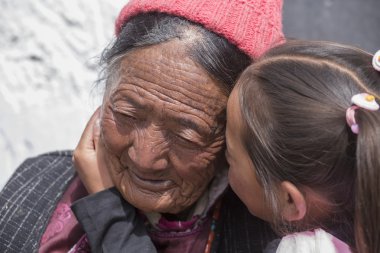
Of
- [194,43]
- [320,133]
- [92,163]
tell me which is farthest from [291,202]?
[92,163]

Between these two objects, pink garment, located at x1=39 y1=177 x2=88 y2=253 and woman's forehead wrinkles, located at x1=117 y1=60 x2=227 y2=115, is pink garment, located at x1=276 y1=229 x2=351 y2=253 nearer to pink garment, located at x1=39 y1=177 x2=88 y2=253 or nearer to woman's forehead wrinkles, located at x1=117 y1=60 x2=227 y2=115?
woman's forehead wrinkles, located at x1=117 y1=60 x2=227 y2=115

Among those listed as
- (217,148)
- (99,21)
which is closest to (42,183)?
(217,148)

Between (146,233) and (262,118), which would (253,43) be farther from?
(146,233)

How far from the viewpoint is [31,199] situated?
255 centimetres

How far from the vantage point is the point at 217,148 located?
226cm

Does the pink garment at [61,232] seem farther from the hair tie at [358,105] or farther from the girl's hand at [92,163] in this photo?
the hair tie at [358,105]

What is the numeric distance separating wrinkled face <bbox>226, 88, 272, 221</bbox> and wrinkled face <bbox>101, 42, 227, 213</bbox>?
5.0 inches

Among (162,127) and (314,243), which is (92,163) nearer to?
(162,127)

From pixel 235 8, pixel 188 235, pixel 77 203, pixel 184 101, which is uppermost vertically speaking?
pixel 235 8

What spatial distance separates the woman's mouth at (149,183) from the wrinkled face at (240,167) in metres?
0.27

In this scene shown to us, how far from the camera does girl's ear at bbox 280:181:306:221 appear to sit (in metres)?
1.89

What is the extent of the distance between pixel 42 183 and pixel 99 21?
1.83m

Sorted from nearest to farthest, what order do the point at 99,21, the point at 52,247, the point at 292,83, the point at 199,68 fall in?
the point at 292,83
the point at 199,68
the point at 52,247
the point at 99,21

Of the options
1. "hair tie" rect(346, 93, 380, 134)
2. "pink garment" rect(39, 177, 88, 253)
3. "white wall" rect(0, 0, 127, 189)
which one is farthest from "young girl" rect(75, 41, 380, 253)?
"white wall" rect(0, 0, 127, 189)
